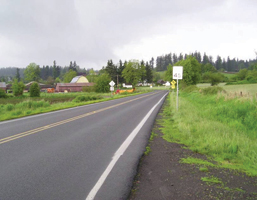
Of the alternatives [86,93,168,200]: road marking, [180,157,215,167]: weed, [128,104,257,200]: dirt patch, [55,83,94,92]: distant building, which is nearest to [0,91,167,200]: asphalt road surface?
[86,93,168,200]: road marking

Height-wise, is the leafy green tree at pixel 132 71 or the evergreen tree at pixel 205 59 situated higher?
the evergreen tree at pixel 205 59

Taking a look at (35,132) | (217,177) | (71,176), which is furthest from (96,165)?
(35,132)

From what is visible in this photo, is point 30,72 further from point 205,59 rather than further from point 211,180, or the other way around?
point 205,59

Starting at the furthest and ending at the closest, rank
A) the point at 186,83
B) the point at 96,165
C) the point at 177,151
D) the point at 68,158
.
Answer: the point at 186,83 → the point at 177,151 → the point at 68,158 → the point at 96,165

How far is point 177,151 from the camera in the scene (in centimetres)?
581

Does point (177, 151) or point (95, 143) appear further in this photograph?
point (95, 143)

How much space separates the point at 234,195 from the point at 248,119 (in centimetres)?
800

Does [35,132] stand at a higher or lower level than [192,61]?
lower

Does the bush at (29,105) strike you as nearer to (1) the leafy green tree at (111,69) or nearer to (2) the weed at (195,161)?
(2) the weed at (195,161)

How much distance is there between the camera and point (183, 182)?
12.8 feet

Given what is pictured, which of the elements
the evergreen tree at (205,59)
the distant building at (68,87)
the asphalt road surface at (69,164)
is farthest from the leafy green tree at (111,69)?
the evergreen tree at (205,59)

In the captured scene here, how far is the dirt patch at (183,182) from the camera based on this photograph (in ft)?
11.2

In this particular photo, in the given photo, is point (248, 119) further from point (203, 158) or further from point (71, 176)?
point (71, 176)

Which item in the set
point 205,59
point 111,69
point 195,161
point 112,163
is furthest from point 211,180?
point 205,59
